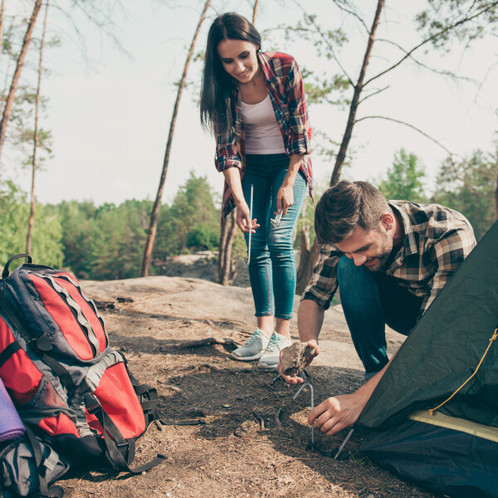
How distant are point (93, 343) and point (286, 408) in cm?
107

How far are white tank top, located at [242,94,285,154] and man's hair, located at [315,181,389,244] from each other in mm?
1077

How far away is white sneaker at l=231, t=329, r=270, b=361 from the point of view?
9.46 feet

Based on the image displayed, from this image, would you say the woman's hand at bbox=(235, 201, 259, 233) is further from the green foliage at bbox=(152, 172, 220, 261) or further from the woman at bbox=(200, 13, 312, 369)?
the green foliage at bbox=(152, 172, 220, 261)

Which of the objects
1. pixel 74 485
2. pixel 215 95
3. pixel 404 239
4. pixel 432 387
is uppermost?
pixel 215 95

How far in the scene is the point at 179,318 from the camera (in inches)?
166

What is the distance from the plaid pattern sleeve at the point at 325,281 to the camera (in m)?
2.23

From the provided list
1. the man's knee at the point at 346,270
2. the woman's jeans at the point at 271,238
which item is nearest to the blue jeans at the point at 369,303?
the man's knee at the point at 346,270

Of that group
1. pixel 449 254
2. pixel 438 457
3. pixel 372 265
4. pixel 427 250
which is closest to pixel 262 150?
pixel 372 265

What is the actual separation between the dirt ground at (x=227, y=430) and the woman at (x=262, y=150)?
0.34m

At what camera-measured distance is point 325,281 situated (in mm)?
2236

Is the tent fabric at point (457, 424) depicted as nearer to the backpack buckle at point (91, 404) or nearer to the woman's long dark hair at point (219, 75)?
the backpack buckle at point (91, 404)

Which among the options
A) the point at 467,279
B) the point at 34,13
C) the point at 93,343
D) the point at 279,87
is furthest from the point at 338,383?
the point at 34,13

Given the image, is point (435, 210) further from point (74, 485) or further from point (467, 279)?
point (74, 485)

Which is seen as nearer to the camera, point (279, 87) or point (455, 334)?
point (455, 334)
